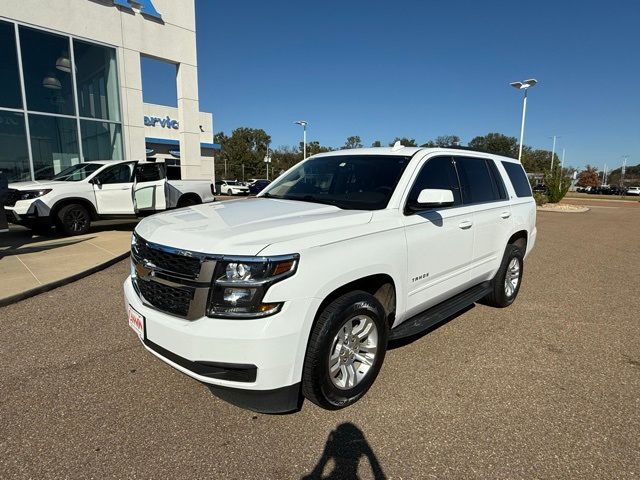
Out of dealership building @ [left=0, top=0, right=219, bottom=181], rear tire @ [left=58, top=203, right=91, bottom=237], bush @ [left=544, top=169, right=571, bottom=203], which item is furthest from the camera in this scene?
bush @ [left=544, top=169, right=571, bottom=203]

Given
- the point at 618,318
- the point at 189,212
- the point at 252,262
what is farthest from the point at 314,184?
the point at 618,318

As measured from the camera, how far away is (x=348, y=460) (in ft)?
7.85

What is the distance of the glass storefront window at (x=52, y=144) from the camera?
12906 millimetres

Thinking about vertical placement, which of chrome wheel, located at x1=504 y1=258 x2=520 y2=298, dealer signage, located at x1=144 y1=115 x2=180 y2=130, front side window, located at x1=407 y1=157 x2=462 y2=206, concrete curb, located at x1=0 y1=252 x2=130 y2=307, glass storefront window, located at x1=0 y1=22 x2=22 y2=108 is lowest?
concrete curb, located at x1=0 y1=252 x2=130 y2=307

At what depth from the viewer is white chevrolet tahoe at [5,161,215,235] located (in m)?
8.78

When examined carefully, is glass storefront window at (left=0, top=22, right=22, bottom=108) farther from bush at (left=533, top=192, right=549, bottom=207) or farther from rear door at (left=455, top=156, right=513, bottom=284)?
bush at (left=533, top=192, right=549, bottom=207)

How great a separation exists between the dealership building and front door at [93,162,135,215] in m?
4.65

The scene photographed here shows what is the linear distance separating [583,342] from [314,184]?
316cm

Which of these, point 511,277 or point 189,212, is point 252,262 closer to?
point 189,212

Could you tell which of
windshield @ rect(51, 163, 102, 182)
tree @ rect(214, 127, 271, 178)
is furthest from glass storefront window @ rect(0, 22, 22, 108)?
tree @ rect(214, 127, 271, 178)

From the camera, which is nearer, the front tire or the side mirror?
the front tire

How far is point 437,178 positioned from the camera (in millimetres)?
3770

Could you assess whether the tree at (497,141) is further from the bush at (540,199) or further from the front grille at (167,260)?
the front grille at (167,260)

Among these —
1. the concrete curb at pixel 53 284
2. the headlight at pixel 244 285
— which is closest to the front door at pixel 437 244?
the headlight at pixel 244 285
